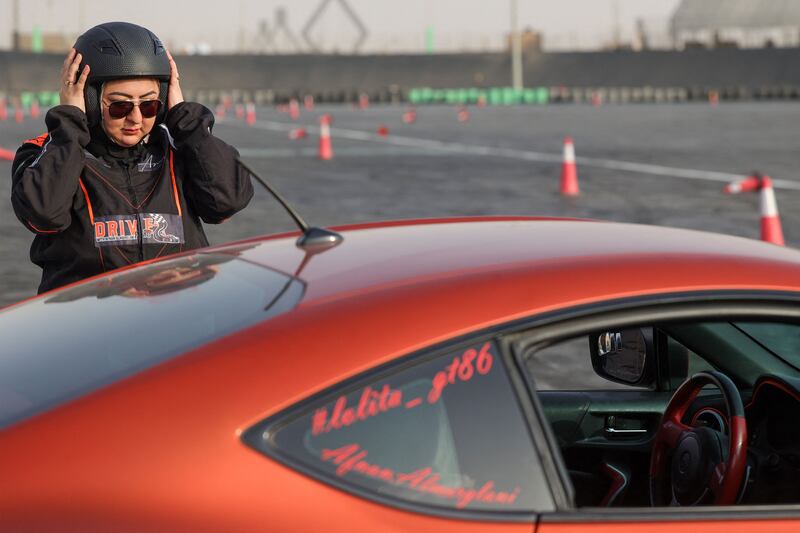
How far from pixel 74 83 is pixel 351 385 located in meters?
2.14

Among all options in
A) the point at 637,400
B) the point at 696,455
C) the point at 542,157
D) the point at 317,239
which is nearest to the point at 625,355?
the point at 637,400

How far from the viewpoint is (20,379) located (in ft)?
8.18

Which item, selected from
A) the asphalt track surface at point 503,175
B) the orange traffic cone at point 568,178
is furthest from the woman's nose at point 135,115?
the orange traffic cone at point 568,178

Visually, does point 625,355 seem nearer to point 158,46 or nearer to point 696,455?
point 696,455

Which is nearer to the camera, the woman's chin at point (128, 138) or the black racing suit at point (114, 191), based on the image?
the black racing suit at point (114, 191)

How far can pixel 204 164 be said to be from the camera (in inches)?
158

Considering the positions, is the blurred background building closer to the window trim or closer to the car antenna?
the car antenna

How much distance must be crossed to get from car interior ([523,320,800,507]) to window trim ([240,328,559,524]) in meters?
0.13

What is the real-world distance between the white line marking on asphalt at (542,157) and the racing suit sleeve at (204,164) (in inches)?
578

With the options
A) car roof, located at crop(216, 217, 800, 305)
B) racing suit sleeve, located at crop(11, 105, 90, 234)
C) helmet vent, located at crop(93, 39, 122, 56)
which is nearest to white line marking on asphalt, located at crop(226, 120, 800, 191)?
helmet vent, located at crop(93, 39, 122, 56)

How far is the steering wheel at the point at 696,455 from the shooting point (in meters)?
2.90

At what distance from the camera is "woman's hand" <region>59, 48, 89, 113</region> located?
4.03 metres

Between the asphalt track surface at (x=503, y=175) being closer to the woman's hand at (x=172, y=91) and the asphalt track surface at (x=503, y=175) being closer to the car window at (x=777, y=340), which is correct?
the woman's hand at (x=172, y=91)

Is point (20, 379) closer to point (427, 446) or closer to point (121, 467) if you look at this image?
point (121, 467)
